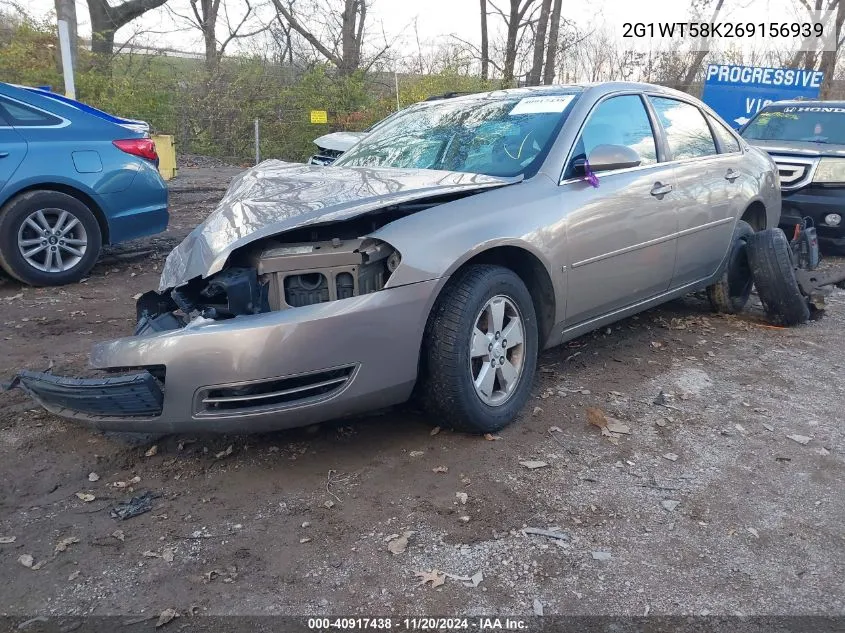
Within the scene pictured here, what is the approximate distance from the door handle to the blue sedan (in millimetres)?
4292

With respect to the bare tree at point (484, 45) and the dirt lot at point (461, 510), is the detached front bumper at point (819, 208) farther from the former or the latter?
the bare tree at point (484, 45)

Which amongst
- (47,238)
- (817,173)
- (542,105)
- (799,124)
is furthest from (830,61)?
(47,238)

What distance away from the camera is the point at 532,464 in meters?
3.11

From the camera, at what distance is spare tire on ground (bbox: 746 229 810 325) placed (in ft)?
16.3

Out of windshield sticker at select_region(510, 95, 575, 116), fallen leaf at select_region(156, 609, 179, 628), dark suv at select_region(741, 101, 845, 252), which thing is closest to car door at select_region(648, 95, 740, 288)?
windshield sticker at select_region(510, 95, 575, 116)

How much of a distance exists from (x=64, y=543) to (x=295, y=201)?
1681mm

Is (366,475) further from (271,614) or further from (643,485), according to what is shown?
(643,485)

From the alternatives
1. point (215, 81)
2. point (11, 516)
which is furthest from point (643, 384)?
point (215, 81)

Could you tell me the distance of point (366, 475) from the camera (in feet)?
9.86

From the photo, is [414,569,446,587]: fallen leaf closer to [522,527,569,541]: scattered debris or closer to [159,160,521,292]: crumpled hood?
[522,527,569,541]: scattered debris

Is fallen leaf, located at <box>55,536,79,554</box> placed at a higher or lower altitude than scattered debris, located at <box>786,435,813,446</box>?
higher

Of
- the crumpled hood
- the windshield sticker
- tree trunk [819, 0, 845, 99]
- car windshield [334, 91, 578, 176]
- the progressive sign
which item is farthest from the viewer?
tree trunk [819, 0, 845, 99]

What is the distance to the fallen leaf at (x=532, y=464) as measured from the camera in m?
3.08

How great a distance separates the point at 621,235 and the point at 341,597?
2559 mm
